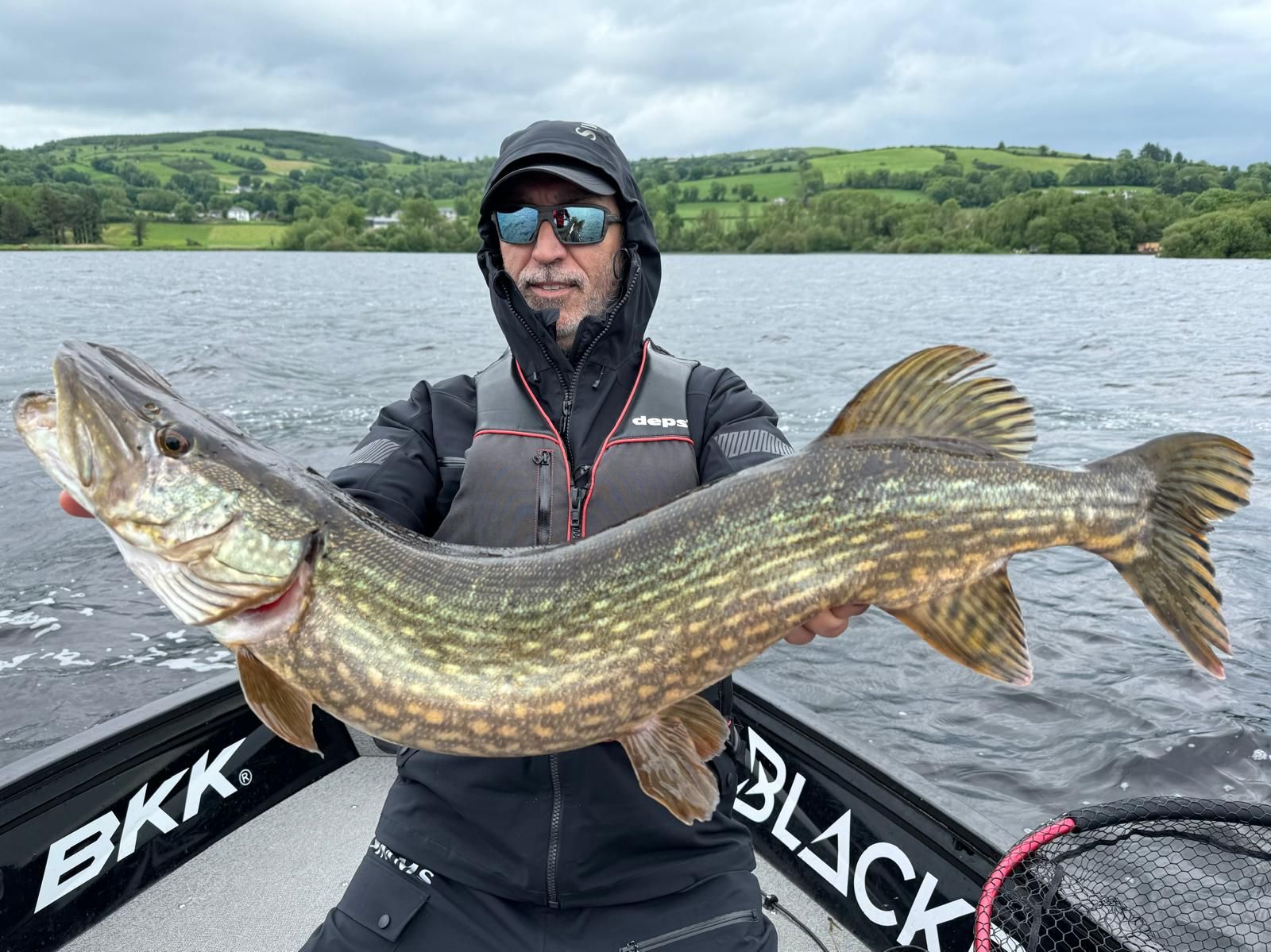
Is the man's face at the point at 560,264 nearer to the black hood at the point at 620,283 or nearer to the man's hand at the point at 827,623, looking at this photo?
the black hood at the point at 620,283

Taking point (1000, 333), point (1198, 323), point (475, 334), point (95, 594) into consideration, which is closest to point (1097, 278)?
point (1198, 323)

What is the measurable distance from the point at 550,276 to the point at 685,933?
2.21m

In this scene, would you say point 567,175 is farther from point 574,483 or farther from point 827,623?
point 827,623

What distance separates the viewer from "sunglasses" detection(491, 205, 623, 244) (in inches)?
125

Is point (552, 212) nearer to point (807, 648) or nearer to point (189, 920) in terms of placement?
point (189, 920)

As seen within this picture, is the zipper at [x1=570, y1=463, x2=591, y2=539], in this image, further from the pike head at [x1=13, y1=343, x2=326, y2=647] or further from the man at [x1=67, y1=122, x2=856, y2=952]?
the pike head at [x1=13, y1=343, x2=326, y2=647]

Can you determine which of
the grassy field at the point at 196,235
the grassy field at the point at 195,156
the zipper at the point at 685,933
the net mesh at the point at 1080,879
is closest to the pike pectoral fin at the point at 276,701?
the zipper at the point at 685,933

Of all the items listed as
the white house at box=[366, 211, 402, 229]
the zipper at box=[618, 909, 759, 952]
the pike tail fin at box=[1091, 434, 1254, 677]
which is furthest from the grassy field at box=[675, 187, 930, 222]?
the zipper at box=[618, 909, 759, 952]

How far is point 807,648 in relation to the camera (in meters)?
A: 7.79

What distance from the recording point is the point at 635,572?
2.27 metres

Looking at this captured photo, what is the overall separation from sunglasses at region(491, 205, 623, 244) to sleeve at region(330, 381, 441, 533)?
68cm

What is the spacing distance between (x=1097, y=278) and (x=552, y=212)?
166 feet

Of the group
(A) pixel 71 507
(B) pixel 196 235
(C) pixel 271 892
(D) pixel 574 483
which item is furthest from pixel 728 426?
(B) pixel 196 235

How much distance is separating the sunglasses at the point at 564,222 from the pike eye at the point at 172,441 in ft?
4.88
